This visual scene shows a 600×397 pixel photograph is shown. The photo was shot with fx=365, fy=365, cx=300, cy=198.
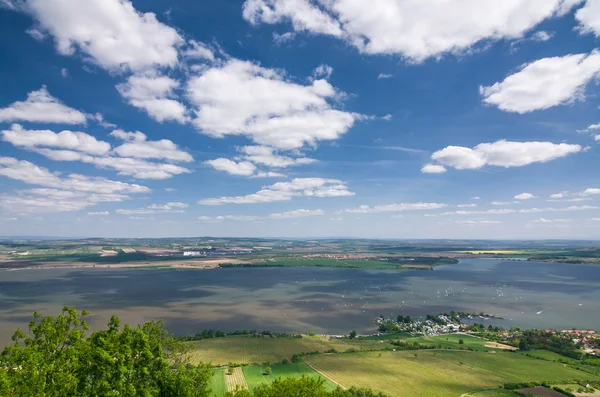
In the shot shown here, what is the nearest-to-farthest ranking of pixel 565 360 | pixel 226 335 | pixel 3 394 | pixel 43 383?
1. pixel 3 394
2. pixel 43 383
3. pixel 565 360
4. pixel 226 335

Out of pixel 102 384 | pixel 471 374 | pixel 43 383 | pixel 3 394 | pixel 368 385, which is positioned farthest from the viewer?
pixel 471 374

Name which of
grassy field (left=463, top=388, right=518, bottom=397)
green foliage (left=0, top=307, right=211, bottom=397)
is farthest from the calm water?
green foliage (left=0, top=307, right=211, bottom=397)

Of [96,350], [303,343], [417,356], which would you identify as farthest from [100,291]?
[96,350]

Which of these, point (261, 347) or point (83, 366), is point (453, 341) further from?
point (83, 366)

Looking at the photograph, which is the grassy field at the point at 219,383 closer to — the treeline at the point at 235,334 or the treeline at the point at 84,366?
the treeline at the point at 235,334

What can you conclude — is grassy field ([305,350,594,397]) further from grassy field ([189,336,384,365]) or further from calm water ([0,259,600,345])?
calm water ([0,259,600,345])

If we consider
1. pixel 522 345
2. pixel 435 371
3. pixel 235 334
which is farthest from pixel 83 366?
pixel 522 345

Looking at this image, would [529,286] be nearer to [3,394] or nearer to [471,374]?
[471,374]
